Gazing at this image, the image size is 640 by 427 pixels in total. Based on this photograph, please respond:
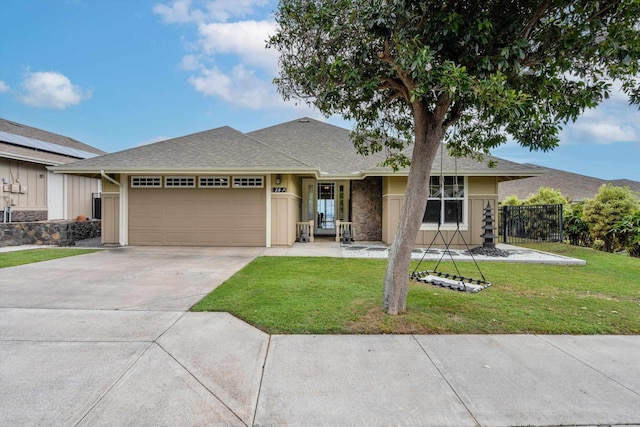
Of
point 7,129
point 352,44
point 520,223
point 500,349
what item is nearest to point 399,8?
point 352,44

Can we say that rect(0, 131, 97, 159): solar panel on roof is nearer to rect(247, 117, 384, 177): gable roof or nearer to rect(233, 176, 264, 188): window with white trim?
rect(247, 117, 384, 177): gable roof

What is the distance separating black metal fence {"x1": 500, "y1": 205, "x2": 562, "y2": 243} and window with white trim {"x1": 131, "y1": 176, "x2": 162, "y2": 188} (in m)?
13.5

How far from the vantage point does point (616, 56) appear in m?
3.42

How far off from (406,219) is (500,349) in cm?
174

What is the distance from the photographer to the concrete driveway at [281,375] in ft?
7.43

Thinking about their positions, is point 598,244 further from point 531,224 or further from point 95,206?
point 95,206

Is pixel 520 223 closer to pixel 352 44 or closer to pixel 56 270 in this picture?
pixel 352 44

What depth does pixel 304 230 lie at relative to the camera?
12922 mm

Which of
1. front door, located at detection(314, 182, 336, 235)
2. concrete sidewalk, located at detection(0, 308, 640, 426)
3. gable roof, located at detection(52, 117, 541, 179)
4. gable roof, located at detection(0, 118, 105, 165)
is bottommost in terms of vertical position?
concrete sidewalk, located at detection(0, 308, 640, 426)

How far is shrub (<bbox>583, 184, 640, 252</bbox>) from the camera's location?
1128 centimetres

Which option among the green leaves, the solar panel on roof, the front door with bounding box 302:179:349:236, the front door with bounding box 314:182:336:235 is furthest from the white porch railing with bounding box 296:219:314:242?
the solar panel on roof

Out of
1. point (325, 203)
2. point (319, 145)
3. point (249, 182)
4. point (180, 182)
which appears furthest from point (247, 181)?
point (319, 145)

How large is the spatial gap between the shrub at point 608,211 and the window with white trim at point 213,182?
13422mm

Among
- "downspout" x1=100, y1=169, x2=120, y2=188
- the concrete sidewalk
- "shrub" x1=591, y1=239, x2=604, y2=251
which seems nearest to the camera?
the concrete sidewalk
